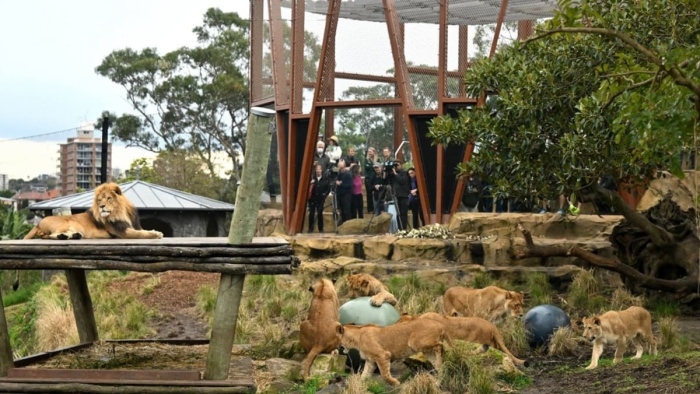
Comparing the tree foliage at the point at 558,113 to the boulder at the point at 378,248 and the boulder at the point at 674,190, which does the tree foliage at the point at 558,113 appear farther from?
the boulder at the point at 674,190

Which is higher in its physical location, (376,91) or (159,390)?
(376,91)

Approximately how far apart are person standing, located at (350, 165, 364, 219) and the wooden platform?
1441 cm

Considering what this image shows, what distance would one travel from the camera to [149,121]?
56.2 metres

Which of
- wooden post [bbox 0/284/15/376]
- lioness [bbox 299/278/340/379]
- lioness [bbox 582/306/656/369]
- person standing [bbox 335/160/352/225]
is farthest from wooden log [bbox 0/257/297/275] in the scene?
person standing [bbox 335/160/352/225]

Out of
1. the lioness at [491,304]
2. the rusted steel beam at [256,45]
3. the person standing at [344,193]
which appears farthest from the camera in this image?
the rusted steel beam at [256,45]

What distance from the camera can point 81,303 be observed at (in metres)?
11.9

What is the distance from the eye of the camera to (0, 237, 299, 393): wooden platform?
28.8ft

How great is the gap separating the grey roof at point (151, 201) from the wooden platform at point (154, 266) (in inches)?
693

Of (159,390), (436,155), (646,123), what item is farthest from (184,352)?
(436,155)

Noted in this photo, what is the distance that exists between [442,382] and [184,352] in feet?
9.15

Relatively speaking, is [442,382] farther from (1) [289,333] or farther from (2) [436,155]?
(2) [436,155]

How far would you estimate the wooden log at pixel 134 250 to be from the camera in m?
8.79

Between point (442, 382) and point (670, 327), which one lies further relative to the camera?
point (670, 327)

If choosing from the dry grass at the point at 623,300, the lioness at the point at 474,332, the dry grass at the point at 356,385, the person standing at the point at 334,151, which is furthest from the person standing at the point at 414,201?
the dry grass at the point at 356,385
